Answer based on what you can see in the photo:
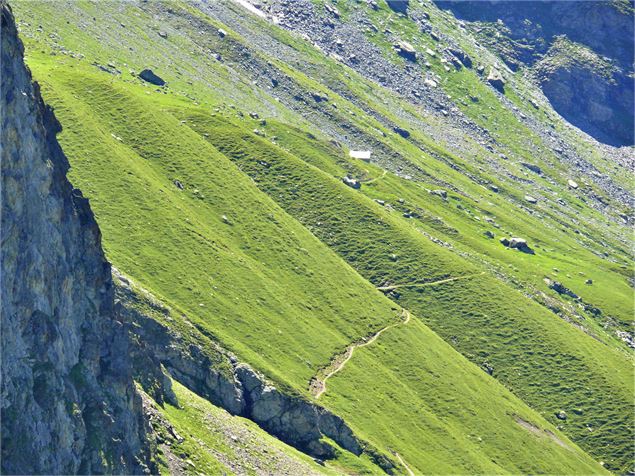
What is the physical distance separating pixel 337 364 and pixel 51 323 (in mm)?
93894

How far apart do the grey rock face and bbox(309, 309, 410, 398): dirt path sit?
225 feet

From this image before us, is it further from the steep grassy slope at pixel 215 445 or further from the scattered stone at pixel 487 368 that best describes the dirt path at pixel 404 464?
the scattered stone at pixel 487 368

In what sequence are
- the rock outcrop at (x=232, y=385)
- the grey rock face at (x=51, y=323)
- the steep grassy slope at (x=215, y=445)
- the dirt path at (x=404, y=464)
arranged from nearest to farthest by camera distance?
the grey rock face at (x=51, y=323) < the steep grassy slope at (x=215, y=445) < the rock outcrop at (x=232, y=385) < the dirt path at (x=404, y=464)

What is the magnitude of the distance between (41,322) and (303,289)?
111 meters

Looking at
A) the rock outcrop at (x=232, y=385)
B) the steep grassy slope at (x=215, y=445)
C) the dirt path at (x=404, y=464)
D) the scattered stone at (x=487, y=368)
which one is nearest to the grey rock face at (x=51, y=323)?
the steep grassy slope at (x=215, y=445)

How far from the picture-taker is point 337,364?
533 feet

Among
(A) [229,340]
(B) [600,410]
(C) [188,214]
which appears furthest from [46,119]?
(B) [600,410]

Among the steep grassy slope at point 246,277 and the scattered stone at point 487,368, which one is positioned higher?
the steep grassy slope at point 246,277

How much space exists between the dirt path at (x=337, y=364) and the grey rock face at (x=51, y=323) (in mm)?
68626

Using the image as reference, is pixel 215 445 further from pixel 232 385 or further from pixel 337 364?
pixel 337 364

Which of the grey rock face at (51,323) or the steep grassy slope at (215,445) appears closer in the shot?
A: the grey rock face at (51,323)

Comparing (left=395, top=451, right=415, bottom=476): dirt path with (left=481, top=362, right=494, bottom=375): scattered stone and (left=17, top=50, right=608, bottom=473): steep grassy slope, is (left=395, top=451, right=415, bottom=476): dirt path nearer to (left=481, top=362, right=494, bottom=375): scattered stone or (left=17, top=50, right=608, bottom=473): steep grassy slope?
(left=17, top=50, right=608, bottom=473): steep grassy slope

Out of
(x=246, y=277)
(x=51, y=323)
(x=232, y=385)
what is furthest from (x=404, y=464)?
(x=51, y=323)

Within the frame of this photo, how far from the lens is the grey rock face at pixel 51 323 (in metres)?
67.4
